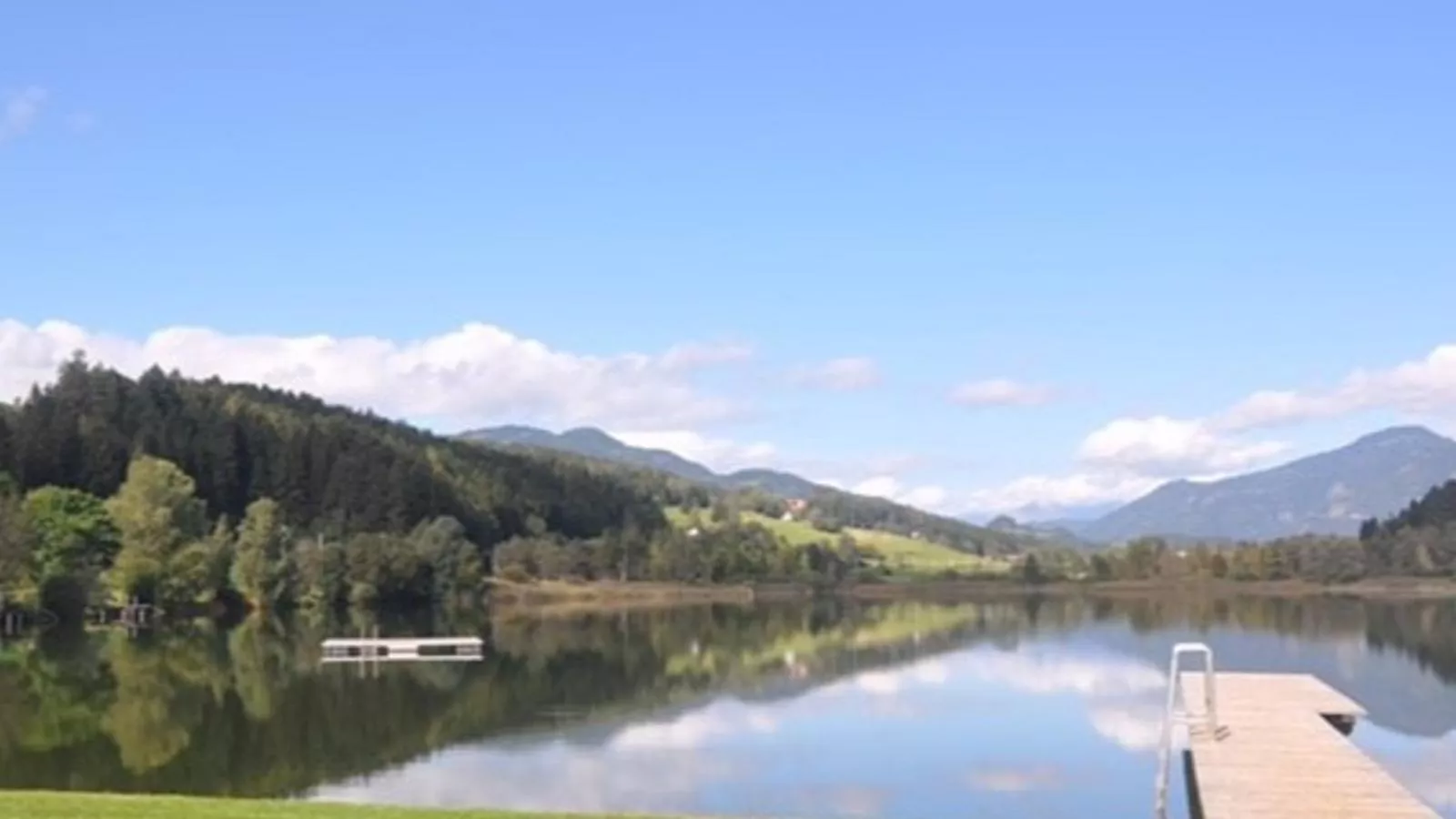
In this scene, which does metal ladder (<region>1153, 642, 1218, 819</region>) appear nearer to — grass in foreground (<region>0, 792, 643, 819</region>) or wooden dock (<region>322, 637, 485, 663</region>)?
grass in foreground (<region>0, 792, 643, 819</region>)

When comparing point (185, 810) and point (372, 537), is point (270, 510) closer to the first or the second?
point (372, 537)

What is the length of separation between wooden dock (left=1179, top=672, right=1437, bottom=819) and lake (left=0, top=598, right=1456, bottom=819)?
145 centimetres

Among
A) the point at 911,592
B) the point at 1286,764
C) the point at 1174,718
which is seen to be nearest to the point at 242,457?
the point at 911,592

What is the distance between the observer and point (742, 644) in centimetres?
7869

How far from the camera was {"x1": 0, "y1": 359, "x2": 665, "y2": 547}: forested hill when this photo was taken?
12850 centimetres

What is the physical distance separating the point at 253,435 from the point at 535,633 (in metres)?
67.4

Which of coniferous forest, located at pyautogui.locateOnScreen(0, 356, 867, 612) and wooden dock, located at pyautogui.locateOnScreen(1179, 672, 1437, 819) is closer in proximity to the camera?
wooden dock, located at pyautogui.locateOnScreen(1179, 672, 1437, 819)

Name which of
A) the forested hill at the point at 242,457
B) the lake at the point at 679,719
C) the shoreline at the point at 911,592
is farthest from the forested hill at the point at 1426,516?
the lake at the point at 679,719

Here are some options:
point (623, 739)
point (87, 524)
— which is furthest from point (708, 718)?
point (87, 524)

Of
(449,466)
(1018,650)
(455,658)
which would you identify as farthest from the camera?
(449,466)

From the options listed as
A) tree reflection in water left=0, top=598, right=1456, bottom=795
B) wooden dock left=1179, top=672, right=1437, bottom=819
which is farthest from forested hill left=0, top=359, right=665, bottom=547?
wooden dock left=1179, top=672, right=1437, bottom=819

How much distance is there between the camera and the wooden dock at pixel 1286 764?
21406 mm

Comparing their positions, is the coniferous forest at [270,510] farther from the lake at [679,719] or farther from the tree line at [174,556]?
the lake at [679,719]

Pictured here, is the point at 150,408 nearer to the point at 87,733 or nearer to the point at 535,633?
the point at 535,633
